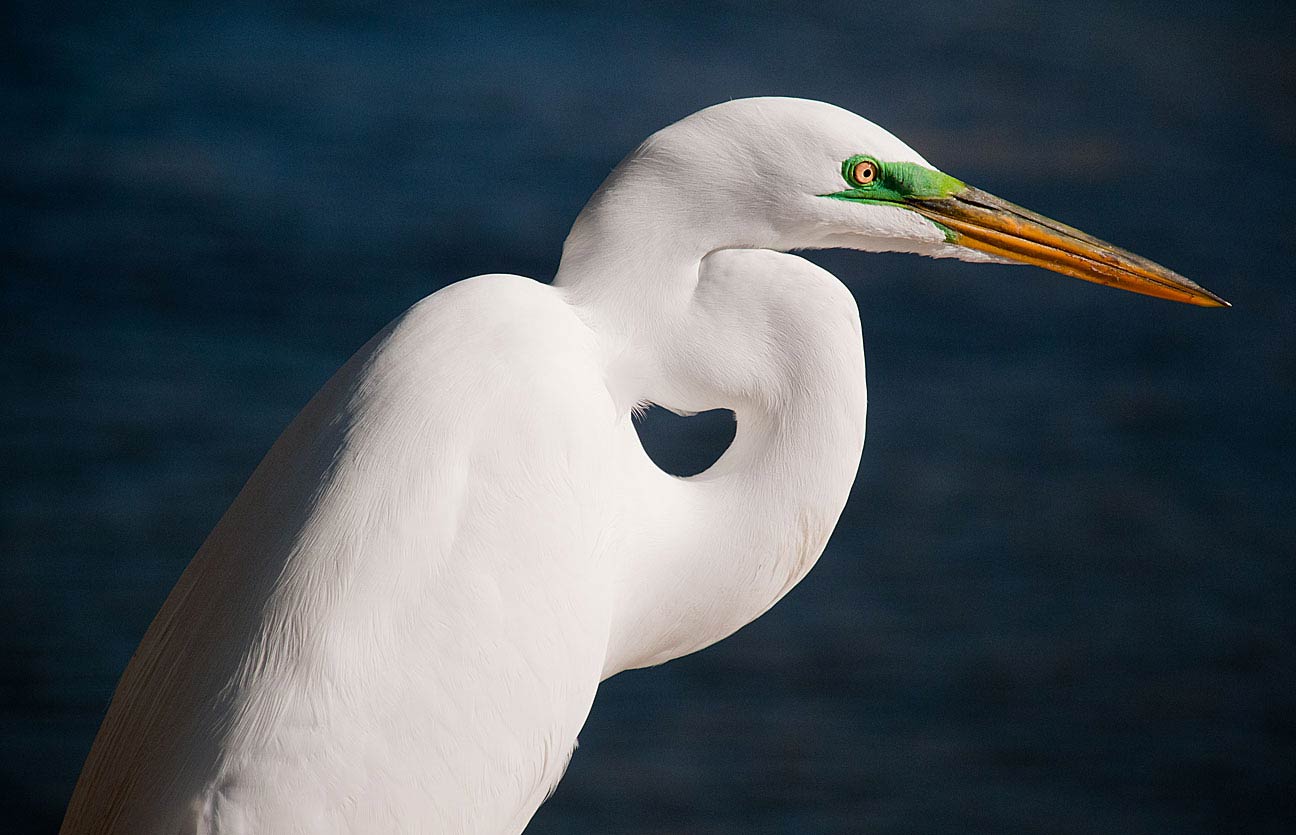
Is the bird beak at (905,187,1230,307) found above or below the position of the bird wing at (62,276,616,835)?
above

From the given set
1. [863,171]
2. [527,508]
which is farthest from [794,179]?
[527,508]

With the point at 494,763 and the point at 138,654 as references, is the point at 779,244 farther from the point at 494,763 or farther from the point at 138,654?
the point at 138,654

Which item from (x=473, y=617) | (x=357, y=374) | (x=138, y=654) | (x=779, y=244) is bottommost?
(x=138, y=654)

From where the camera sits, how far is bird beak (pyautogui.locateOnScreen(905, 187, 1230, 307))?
1.13 metres

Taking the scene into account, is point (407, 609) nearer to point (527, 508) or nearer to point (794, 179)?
point (527, 508)

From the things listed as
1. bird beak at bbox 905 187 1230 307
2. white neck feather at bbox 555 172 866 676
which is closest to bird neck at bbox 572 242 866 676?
white neck feather at bbox 555 172 866 676

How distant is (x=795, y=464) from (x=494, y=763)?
0.34 metres

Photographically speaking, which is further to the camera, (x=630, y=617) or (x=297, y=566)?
(x=630, y=617)

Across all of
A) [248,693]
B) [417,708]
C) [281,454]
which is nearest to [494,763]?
[417,708]

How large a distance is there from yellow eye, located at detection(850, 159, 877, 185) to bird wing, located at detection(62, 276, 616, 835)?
0.25 meters

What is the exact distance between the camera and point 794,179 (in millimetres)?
1069

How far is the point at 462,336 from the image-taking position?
1044 mm

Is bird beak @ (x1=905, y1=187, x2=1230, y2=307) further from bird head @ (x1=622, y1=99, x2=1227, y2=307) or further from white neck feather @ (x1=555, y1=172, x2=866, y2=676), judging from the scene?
white neck feather @ (x1=555, y1=172, x2=866, y2=676)

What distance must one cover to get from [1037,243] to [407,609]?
0.63 m
